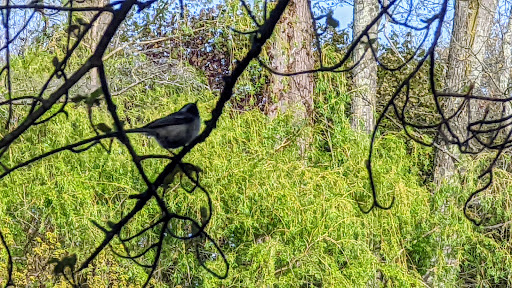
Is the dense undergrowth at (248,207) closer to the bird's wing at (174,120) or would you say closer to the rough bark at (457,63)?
the rough bark at (457,63)

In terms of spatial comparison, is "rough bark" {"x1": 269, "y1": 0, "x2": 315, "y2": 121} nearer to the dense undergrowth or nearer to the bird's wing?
the dense undergrowth

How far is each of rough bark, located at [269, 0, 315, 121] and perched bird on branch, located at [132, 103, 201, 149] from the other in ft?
9.30

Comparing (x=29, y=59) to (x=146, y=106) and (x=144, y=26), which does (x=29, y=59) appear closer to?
(x=146, y=106)

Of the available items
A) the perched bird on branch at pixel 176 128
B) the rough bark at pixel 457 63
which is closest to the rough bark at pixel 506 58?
the rough bark at pixel 457 63

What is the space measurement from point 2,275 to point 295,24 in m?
2.34

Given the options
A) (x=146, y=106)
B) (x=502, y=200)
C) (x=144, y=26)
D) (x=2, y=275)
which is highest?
(x=144, y=26)

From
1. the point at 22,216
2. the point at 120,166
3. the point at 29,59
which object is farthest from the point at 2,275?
the point at 29,59

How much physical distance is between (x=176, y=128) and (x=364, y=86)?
131 inches

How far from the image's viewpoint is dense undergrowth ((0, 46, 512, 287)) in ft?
12.4

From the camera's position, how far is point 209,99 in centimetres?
427

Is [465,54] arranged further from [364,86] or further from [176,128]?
[176,128]

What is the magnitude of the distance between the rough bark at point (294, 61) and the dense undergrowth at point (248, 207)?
0.19m

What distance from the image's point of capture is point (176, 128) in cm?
139

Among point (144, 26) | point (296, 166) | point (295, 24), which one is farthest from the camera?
point (144, 26)
